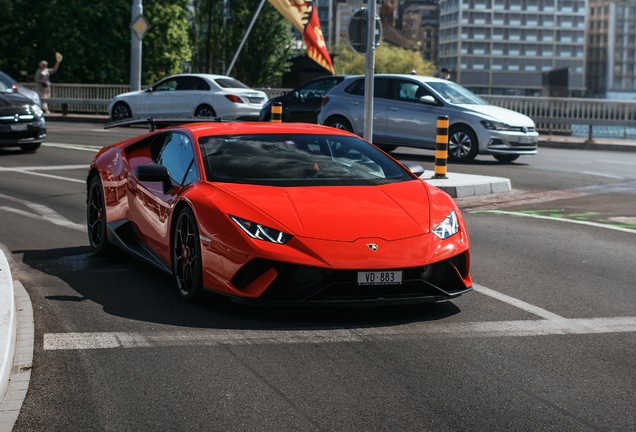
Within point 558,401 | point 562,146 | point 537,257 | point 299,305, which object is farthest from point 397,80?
point 558,401

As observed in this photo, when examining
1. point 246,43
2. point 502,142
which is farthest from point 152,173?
point 246,43

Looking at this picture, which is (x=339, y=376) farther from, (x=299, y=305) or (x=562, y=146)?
(x=562, y=146)

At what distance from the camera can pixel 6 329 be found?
4.37m

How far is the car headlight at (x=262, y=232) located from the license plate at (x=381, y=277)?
0.49 metres

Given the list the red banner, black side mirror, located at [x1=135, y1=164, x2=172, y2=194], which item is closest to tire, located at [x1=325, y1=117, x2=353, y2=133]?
the red banner

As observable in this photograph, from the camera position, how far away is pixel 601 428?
338cm

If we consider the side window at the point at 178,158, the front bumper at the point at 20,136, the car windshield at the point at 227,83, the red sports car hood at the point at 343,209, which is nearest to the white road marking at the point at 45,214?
the side window at the point at 178,158

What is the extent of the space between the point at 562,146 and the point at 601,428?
70.0 feet

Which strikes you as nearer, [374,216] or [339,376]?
[339,376]

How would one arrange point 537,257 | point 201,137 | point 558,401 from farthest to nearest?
point 537,257
point 201,137
point 558,401

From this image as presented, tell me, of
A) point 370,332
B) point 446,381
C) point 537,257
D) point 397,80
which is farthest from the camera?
point 397,80

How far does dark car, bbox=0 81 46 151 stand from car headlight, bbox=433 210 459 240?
12984mm

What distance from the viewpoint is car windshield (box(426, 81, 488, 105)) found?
16531 millimetres

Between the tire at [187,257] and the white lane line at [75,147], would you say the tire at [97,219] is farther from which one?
the white lane line at [75,147]
